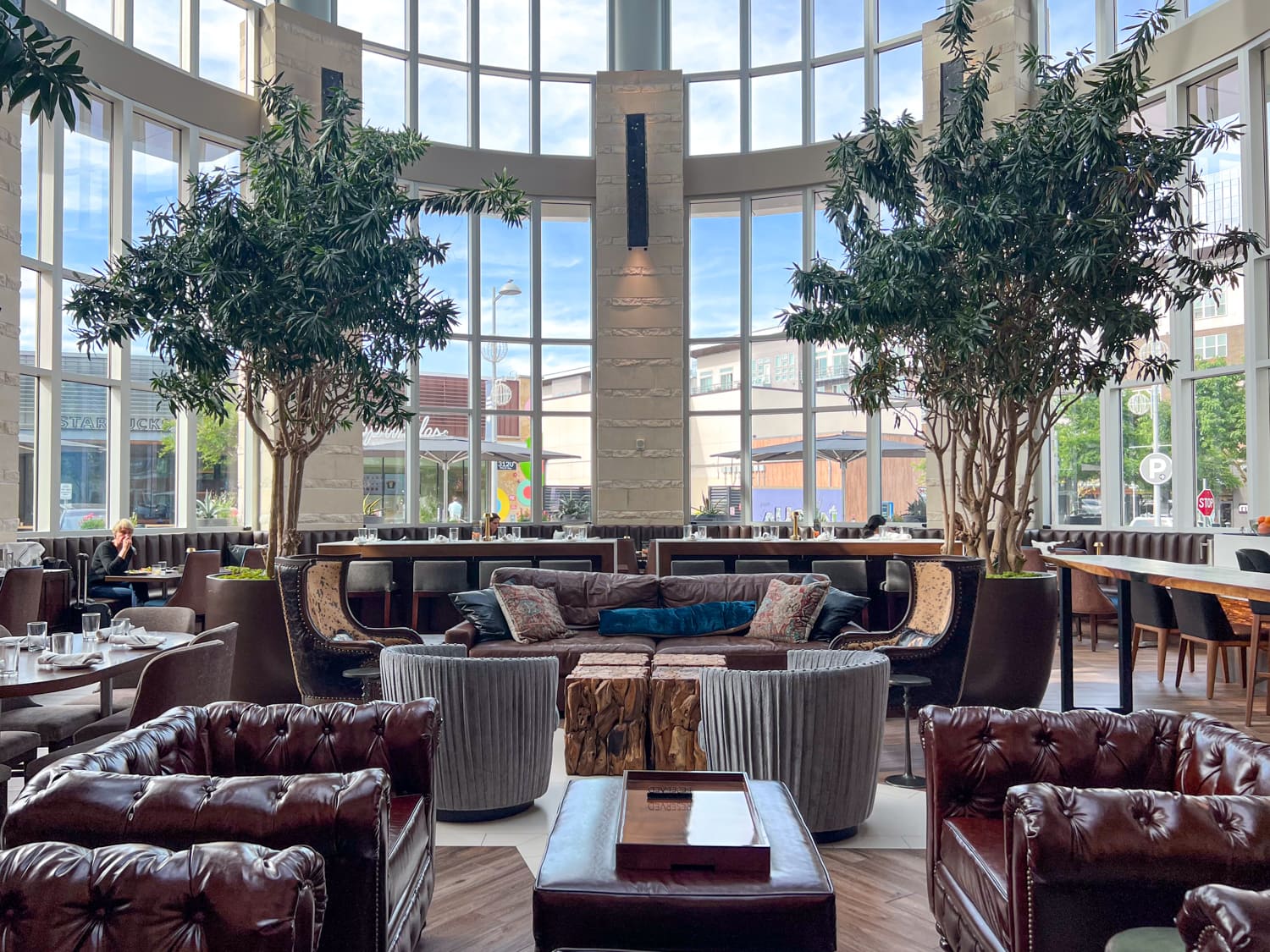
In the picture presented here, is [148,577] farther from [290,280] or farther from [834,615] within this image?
[834,615]

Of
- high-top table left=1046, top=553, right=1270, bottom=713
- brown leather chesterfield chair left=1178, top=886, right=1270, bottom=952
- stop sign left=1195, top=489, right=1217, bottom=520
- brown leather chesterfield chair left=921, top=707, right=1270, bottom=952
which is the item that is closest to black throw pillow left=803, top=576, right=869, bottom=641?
high-top table left=1046, top=553, right=1270, bottom=713

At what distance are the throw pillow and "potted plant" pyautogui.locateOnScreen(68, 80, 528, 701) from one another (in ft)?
3.80

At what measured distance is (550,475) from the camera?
1361 centimetres

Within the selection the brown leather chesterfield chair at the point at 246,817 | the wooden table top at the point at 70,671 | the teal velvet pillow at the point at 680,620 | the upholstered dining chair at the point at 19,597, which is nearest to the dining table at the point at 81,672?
the wooden table top at the point at 70,671

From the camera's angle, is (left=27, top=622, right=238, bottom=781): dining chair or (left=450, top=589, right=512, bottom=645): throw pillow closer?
(left=27, top=622, right=238, bottom=781): dining chair

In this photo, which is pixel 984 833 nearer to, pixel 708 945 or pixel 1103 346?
pixel 708 945

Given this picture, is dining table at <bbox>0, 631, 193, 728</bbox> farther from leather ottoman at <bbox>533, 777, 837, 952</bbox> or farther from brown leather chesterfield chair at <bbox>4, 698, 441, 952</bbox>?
leather ottoman at <bbox>533, 777, 837, 952</bbox>

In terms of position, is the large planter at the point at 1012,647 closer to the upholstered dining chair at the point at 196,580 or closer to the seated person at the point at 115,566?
the upholstered dining chair at the point at 196,580

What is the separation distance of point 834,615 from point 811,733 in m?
2.83

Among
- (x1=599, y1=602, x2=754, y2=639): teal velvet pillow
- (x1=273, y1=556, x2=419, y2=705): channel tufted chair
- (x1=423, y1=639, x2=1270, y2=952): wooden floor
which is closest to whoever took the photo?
(x1=423, y1=639, x2=1270, y2=952): wooden floor

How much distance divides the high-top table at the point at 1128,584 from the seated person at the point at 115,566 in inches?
293

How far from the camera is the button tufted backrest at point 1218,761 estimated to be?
2238 mm

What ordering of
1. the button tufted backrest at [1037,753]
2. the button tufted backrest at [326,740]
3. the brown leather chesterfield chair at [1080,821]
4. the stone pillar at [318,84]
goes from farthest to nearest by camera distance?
the stone pillar at [318,84]
the button tufted backrest at [326,740]
the button tufted backrest at [1037,753]
the brown leather chesterfield chair at [1080,821]

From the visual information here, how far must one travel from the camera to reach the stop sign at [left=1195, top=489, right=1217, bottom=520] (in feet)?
31.5
